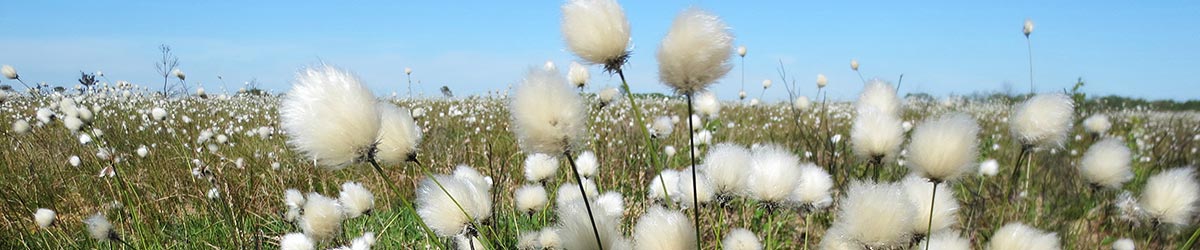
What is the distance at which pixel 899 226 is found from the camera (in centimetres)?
118

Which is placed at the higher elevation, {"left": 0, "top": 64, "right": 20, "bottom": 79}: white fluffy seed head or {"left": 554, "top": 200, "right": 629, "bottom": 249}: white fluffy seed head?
{"left": 0, "top": 64, "right": 20, "bottom": 79}: white fluffy seed head

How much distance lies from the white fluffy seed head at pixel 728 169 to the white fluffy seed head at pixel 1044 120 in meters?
0.74

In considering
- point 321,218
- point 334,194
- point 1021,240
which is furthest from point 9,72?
point 1021,240

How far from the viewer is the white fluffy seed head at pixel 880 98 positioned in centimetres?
202

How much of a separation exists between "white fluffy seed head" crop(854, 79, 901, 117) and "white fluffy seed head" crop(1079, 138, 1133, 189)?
0.53 meters

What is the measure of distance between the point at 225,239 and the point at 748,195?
7.01 ft

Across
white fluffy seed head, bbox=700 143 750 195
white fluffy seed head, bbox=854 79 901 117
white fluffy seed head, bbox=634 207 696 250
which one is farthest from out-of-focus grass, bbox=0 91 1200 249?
white fluffy seed head, bbox=634 207 696 250

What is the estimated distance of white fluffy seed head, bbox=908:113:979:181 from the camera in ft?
4.25

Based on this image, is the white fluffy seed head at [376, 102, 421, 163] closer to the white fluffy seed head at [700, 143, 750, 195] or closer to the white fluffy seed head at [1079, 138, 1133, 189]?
the white fluffy seed head at [700, 143, 750, 195]

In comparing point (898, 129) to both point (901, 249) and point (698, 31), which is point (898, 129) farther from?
point (698, 31)

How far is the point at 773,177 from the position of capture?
1462 mm

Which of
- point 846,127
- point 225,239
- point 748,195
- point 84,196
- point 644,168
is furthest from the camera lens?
point 846,127

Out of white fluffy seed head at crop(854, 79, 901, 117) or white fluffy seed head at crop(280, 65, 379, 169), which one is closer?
white fluffy seed head at crop(280, 65, 379, 169)

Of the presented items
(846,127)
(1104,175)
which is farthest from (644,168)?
(846,127)
